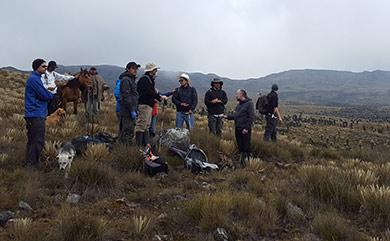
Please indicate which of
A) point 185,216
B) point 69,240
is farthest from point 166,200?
point 69,240

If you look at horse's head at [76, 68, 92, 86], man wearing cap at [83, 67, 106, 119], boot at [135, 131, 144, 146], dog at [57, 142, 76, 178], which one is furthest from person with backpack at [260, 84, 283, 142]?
dog at [57, 142, 76, 178]

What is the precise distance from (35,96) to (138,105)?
260cm

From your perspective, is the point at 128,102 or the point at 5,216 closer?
the point at 5,216

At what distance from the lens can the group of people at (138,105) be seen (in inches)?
302

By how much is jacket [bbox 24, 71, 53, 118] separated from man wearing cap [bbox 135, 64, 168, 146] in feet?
8.06

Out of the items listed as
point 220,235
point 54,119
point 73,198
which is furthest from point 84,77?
point 220,235

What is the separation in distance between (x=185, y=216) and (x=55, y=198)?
6.74 ft

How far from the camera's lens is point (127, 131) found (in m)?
9.54

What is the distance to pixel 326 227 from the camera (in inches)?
213

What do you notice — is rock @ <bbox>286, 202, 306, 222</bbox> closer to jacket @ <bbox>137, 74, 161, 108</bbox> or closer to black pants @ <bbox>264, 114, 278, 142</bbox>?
jacket @ <bbox>137, 74, 161, 108</bbox>

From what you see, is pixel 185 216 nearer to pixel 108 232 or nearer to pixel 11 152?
pixel 108 232

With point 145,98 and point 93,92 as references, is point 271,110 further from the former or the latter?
point 93,92

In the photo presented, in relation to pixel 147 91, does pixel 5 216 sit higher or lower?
lower

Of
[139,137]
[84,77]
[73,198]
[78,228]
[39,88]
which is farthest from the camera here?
[84,77]
